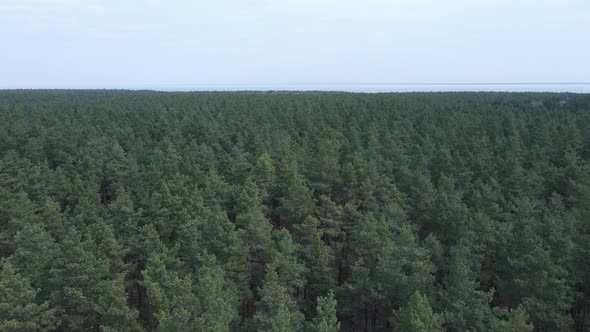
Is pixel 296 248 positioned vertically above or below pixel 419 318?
below

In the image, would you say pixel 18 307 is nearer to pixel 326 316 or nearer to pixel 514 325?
pixel 326 316

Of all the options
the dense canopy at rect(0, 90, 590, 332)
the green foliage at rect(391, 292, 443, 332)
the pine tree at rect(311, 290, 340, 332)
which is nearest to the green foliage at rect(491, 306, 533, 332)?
the dense canopy at rect(0, 90, 590, 332)

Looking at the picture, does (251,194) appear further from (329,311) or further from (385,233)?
(329,311)

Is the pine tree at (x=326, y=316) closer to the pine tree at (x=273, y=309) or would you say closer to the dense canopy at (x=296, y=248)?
the dense canopy at (x=296, y=248)

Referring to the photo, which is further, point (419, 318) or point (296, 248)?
point (296, 248)

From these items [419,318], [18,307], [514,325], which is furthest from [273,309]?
[18,307]

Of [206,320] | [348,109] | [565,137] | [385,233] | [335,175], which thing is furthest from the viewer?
[348,109]

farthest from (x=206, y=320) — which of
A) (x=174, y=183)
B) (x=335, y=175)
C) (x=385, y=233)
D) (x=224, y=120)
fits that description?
(x=224, y=120)

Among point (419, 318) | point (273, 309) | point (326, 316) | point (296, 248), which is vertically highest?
point (419, 318)

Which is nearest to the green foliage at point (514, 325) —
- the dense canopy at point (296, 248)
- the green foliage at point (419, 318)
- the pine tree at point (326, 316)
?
the dense canopy at point (296, 248)

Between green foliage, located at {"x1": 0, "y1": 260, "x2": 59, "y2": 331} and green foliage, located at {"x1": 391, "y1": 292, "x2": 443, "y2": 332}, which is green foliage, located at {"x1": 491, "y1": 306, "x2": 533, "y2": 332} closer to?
green foliage, located at {"x1": 391, "y1": 292, "x2": 443, "y2": 332}

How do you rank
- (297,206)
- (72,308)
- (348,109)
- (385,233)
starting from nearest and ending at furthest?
(72,308)
(385,233)
(297,206)
(348,109)
